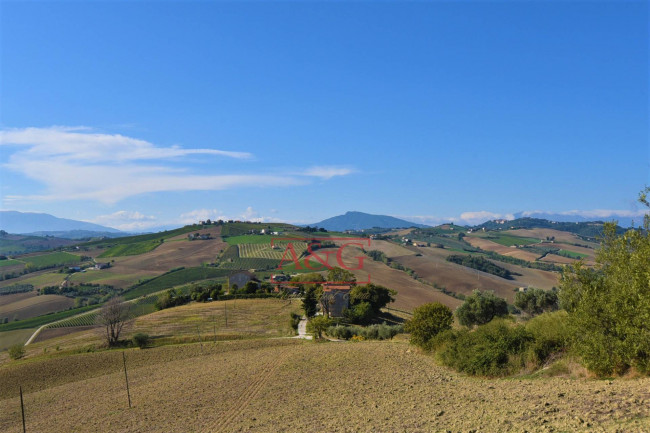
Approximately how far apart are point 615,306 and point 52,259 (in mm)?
167494

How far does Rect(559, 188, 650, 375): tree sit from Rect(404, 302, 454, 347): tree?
14733 millimetres

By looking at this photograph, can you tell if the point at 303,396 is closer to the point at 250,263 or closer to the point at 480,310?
the point at 480,310

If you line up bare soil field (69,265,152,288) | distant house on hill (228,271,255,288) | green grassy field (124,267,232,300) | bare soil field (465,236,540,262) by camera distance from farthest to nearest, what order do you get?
bare soil field (465,236,540,262), bare soil field (69,265,152,288), green grassy field (124,267,232,300), distant house on hill (228,271,255,288)

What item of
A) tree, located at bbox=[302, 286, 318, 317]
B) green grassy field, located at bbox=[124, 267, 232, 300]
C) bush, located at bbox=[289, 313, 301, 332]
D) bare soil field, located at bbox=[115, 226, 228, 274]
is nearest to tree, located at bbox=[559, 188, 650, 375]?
bush, located at bbox=[289, 313, 301, 332]

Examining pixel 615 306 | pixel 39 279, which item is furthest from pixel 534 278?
pixel 39 279

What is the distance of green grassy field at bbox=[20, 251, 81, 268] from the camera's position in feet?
447

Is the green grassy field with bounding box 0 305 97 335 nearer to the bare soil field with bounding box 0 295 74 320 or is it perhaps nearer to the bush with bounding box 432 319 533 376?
the bare soil field with bounding box 0 295 74 320

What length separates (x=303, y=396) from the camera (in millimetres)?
23109

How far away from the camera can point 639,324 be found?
54.1 feet

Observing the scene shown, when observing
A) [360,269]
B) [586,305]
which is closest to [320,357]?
[586,305]

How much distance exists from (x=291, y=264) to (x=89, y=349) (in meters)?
73.1

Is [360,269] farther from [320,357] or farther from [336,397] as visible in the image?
[336,397]

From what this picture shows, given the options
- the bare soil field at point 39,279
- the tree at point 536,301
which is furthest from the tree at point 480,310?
the bare soil field at point 39,279

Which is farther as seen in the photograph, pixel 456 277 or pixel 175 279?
pixel 456 277
